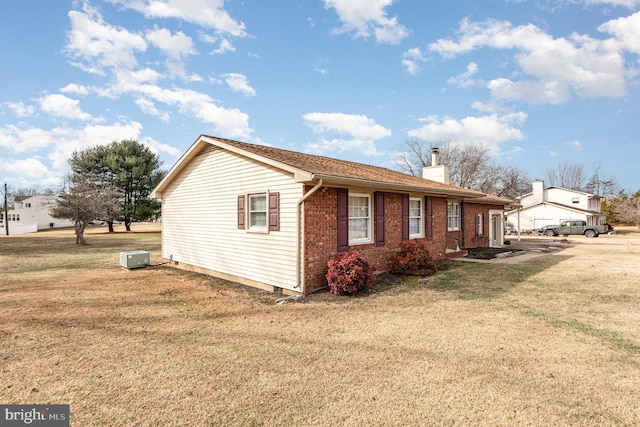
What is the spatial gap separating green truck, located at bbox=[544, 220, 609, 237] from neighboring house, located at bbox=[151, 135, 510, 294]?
22094 mm

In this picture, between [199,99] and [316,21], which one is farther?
[199,99]

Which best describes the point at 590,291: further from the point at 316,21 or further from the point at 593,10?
the point at 316,21

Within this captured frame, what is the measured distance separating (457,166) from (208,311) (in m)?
40.8

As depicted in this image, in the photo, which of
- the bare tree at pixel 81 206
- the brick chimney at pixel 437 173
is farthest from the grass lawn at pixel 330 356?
the bare tree at pixel 81 206

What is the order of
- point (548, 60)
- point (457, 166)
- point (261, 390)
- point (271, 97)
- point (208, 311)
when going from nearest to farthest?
point (261, 390) < point (208, 311) < point (271, 97) < point (548, 60) < point (457, 166)

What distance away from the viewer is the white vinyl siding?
7.68m

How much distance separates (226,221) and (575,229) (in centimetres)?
3160

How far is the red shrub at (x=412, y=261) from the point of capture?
9.53 meters

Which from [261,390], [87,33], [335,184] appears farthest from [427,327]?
[87,33]

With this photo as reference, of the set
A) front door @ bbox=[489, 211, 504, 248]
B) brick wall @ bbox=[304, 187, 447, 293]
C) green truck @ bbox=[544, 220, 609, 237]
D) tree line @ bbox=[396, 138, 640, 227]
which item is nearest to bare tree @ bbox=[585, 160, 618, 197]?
tree line @ bbox=[396, 138, 640, 227]

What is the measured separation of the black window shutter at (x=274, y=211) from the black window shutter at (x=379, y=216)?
118 inches

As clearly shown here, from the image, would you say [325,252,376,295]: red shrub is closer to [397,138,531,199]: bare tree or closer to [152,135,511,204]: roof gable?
[152,135,511,204]: roof gable

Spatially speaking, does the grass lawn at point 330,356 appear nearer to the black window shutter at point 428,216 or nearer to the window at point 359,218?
the window at point 359,218

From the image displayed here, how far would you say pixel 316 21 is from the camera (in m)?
13.6
